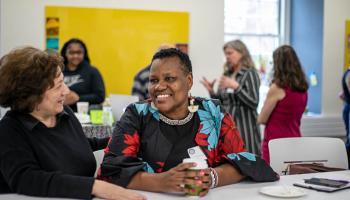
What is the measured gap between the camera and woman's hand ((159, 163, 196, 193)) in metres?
1.61

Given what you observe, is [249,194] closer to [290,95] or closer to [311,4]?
[290,95]

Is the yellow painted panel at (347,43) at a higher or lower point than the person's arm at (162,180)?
higher

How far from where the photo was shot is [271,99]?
3.79 meters

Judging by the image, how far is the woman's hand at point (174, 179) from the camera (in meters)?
1.61

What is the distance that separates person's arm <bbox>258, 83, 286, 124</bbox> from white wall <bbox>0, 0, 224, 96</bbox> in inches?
77.2

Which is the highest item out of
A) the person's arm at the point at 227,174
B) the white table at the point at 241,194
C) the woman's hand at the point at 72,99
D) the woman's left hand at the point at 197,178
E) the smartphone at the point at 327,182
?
the woman's hand at the point at 72,99

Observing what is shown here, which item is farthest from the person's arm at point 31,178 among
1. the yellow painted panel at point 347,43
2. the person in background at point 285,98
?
the yellow painted panel at point 347,43

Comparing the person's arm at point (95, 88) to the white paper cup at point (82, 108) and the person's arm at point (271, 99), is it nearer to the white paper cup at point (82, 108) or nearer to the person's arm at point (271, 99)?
the white paper cup at point (82, 108)

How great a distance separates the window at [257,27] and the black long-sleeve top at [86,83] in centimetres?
223

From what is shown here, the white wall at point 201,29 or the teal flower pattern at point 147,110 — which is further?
the white wall at point 201,29

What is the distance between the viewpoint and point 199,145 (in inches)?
75.6

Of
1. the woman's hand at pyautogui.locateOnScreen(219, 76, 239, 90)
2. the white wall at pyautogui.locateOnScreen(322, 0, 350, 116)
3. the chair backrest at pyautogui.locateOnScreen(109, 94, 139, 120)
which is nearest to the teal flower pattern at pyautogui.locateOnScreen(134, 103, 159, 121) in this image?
the chair backrest at pyautogui.locateOnScreen(109, 94, 139, 120)

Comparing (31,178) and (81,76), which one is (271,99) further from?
(31,178)

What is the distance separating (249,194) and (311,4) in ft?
16.0
